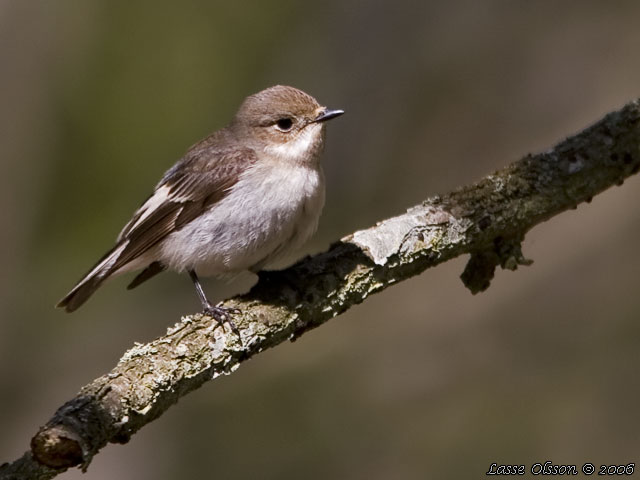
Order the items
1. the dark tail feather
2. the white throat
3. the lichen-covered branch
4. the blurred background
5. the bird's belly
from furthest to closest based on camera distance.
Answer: the blurred background → the dark tail feather → the white throat → the bird's belly → the lichen-covered branch

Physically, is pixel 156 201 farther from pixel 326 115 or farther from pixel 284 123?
pixel 326 115

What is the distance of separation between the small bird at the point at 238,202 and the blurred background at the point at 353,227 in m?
2.54

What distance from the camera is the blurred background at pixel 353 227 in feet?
21.4

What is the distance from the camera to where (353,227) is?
8547 mm

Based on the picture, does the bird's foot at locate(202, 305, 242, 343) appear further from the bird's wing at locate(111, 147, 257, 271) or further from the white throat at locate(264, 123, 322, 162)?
the white throat at locate(264, 123, 322, 162)

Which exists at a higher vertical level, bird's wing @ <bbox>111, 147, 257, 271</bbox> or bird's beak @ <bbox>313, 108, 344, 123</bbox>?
bird's beak @ <bbox>313, 108, 344, 123</bbox>

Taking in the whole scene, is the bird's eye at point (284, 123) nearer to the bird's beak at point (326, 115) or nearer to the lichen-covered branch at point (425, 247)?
the bird's beak at point (326, 115)

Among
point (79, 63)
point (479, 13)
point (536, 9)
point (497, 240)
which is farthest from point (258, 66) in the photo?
point (497, 240)

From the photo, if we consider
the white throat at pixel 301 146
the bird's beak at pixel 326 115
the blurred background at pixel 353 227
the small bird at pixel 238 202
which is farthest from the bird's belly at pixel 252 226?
the blurred background at pixel 353 227

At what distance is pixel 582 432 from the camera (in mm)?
6113

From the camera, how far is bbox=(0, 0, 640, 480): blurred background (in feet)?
21.4

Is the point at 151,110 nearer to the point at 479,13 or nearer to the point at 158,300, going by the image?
the point at 158,300

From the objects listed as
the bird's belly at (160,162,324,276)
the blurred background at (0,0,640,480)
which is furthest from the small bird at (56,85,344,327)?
the blurred background at (0,0,640,480)

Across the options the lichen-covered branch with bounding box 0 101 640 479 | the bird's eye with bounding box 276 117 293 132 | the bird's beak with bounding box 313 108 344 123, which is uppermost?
the bird's eye with bounding box 276 117 293 132
